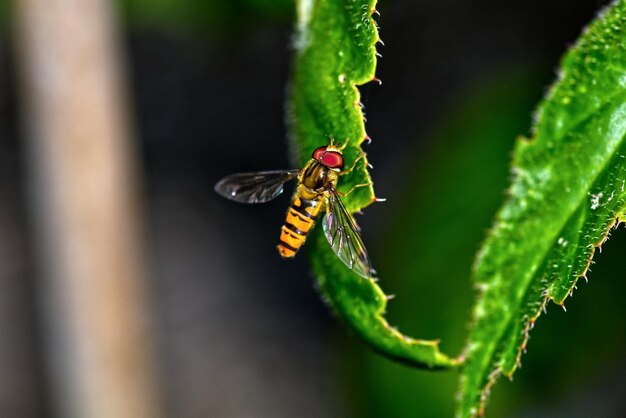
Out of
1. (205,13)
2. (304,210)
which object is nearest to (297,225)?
(304,210)

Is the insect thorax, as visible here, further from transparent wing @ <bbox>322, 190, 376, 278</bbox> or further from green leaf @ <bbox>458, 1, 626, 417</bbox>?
green leaf @ <bbox>458, 1, 626, 417</bbox>

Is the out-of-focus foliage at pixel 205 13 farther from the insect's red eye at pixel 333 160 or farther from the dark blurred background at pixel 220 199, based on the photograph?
the insect's red eye at pixel 333 160

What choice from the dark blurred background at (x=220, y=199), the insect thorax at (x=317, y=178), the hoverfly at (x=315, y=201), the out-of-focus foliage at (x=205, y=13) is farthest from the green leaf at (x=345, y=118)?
the dark blurred background at (x=220, y=199)

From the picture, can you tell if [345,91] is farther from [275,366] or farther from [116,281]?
[275,366]

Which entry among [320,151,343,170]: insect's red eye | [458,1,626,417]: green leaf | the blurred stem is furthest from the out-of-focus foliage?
[458,1,626,417]: green leaf

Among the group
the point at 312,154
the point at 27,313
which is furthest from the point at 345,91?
the point at 27,313

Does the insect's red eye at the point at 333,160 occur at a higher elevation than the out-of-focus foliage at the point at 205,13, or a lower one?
higher

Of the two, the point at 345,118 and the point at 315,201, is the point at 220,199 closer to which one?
the point at 315,201

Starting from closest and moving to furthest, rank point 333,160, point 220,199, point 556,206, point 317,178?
point 556,206 < point 333,160 < point 317,178 < point 220,199

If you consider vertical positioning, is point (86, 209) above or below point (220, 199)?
above
